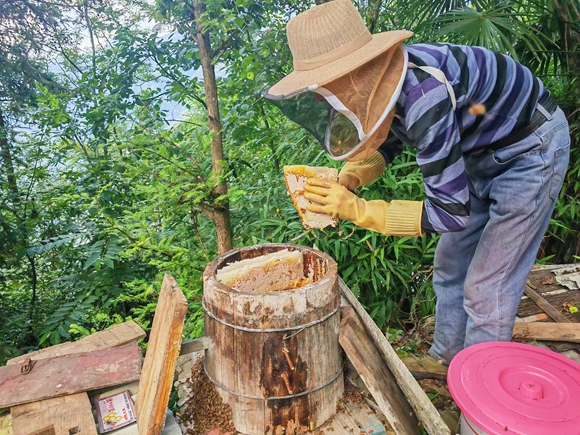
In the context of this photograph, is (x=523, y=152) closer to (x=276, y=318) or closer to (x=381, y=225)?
(x=381, y=225)

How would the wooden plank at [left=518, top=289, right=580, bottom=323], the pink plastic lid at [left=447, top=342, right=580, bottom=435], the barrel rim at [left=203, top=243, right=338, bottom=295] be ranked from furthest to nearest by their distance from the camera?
the wooden plank at [left=518, top=289, right=580, bottom=323] → the barrel rim at [left=203, top=243, right=338, bottom=295] → the pink plastic lid at [left=447, top=342, right=580, bottom=435]

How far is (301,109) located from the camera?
192 cm

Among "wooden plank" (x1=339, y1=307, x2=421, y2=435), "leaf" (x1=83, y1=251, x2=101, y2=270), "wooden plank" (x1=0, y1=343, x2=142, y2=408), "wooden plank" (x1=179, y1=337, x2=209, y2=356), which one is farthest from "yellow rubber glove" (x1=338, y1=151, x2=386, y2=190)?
"leaf" (x1=83, y1=251, x2=101, y2=270)

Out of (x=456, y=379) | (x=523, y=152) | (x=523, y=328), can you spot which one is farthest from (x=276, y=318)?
(x=523, y=328)

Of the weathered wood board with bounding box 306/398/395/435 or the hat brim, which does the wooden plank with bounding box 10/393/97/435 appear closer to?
the weathered wood board with bounding box 306/398/395/435

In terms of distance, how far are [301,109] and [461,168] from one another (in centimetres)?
76

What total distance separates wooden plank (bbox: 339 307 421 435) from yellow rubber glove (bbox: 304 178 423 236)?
0.56m

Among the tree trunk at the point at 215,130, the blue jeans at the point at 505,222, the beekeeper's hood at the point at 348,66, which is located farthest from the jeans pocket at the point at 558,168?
the tree trunk at the point at 215,130

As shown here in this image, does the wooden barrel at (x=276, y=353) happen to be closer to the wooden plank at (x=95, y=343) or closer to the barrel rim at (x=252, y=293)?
the barrel rim at (x=252, y=293)

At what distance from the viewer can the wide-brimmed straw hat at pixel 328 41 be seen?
5.16 ft

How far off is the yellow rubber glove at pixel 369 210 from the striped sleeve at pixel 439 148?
117 mm

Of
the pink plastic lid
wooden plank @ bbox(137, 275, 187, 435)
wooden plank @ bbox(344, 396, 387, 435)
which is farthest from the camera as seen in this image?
wooden plank @ bbox(344, 396, 387, 435)

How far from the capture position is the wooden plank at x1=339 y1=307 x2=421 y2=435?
1.85 m

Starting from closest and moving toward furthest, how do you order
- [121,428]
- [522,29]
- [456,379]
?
[456,379], [121,428], [522,29]
